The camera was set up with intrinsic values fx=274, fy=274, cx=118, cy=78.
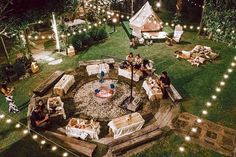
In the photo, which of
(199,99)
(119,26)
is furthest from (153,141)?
(119,26)

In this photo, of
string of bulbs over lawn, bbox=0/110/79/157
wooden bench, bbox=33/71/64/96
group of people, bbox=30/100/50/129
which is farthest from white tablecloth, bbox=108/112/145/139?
wooden bench, bbox=33/71/64/96

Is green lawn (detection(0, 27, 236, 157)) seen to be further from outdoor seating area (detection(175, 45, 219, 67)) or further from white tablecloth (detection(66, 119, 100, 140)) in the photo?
white tablecloth (detection(66, 119, 100, 140))

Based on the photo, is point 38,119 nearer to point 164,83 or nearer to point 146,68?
point 164,83

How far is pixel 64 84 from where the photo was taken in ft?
53.4

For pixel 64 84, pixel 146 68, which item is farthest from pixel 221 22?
pixel 64 84

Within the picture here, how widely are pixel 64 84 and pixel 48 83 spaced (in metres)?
1.18

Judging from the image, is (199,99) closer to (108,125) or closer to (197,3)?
(108,125)

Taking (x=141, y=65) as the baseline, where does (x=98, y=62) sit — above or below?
below

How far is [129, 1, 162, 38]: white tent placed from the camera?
2194 centimetres

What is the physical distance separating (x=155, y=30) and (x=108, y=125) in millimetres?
11578

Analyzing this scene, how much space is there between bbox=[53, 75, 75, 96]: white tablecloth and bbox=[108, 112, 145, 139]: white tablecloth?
4.14m

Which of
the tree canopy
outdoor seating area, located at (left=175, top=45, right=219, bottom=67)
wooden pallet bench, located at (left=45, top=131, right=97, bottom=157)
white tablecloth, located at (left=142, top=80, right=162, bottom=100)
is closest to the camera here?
wooden pallet bench, located at (left=45, top=131, right=97, bottom=157)

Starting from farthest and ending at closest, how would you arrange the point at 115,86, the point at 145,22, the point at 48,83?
the point at 145,22 < the point at 115,86 < the point at 48,83

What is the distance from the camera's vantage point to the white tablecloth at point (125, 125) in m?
13.1
